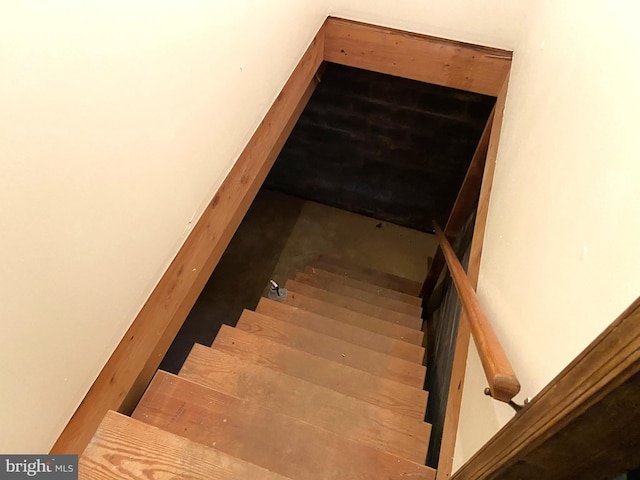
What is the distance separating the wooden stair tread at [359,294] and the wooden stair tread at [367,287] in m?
0.04

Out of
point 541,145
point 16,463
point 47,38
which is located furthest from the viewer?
point 541,145

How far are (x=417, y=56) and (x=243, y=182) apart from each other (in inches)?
48.7

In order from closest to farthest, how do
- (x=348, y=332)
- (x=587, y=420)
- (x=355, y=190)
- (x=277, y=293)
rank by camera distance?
(x=587, y=420) < (x=348, y=332) < (x=277, y=293) < (x=355, y=190)

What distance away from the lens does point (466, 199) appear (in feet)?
9.97

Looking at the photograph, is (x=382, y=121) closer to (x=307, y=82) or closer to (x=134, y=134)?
(x=307, y=82)

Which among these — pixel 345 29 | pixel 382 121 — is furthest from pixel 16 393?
pixel 382 121

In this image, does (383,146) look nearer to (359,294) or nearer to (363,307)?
(359,294)

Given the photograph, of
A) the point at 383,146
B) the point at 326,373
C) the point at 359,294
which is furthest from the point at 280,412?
the point at 383,146

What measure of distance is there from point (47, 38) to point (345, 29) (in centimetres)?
195

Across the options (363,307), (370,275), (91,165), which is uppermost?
(370,275)

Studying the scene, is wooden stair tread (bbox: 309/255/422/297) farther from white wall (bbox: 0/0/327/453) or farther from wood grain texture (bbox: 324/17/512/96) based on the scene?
white wall (bbox: 0/0/327/453)

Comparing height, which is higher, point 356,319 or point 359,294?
point 359,294

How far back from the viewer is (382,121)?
3631 millimetres

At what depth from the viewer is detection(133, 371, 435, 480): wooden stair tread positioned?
1.54m
